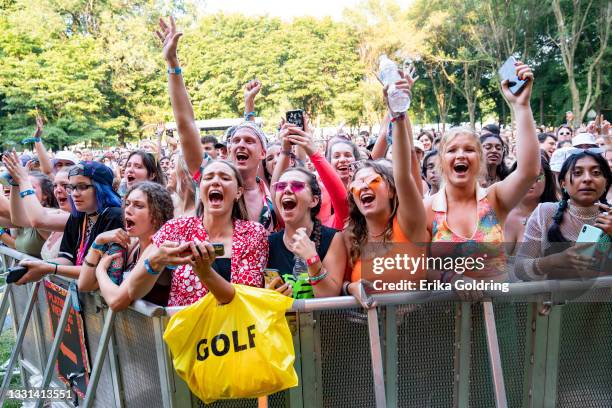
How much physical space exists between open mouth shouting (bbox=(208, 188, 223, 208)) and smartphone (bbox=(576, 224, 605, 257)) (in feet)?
6.86

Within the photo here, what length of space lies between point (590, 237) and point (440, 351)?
1.00m

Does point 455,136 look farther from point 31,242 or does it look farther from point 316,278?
point 31,242

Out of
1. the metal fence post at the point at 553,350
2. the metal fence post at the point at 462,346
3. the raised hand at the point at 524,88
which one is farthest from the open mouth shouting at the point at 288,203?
the metal fence post at the point at 553,350

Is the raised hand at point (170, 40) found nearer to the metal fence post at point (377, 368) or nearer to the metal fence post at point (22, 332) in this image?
the metal fence post at point (22, 332)

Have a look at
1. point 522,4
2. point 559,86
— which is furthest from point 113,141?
point 559,86

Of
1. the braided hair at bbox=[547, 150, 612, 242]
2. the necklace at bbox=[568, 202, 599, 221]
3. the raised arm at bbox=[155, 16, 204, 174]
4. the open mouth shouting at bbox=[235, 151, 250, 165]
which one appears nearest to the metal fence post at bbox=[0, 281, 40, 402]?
the raised arm at bbox=[155, 16, 204, 174]

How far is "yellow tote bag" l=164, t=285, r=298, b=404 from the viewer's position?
243 cm

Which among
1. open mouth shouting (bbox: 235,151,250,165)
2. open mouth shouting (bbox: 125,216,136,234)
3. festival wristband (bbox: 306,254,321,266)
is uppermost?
open mouth shouting (bbox: 235,151,250,165)

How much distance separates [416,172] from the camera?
11.5 feet

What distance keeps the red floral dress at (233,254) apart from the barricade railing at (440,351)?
261 mm

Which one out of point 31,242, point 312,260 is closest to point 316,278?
point 312,260

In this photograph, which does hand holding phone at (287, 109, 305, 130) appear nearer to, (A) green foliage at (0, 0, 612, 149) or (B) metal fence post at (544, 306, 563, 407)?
(B) metal fence post at (544, 306, 563, 407)

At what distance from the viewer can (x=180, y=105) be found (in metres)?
3.64

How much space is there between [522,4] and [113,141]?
28048 mm
